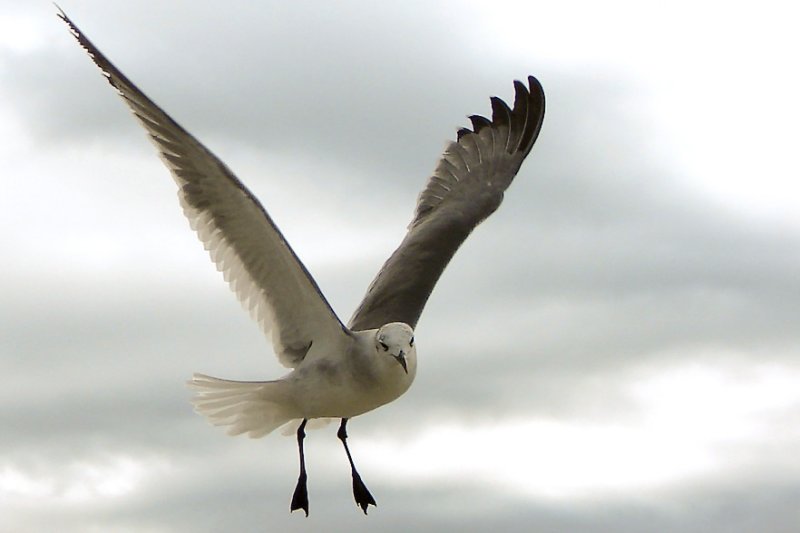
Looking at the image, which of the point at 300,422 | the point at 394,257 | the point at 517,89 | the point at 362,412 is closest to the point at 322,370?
the point at 362,412

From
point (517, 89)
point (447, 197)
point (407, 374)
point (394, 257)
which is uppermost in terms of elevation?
point (517, 89)

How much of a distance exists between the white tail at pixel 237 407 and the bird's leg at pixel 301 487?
0.25m

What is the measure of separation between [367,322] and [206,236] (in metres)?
1.88

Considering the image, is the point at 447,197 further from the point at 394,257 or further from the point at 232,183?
the point at 232,183

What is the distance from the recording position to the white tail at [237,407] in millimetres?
13172

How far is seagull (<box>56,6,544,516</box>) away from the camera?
39.4 ft

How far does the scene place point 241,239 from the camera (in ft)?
42.2

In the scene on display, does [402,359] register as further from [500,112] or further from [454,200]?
[500,112]

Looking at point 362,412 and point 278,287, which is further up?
point 278,287

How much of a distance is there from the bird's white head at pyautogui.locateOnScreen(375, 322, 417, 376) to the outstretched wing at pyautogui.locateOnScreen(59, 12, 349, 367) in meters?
0.88

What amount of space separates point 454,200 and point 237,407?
4.43 metres

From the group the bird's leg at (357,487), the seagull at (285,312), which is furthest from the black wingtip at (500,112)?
the bird's leg at (357,487)

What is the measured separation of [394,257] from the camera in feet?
50.1

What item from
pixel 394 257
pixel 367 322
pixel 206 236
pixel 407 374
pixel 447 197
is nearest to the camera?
pixel 407 374
